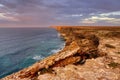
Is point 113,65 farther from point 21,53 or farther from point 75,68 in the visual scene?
point 21,53

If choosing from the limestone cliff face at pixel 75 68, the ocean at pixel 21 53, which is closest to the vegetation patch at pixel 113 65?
the limestone cliff face at pixel 75 68

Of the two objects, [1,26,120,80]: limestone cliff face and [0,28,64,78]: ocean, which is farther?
[0,28,64,78]: ocean

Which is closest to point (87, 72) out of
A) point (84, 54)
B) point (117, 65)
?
point (117, 65)

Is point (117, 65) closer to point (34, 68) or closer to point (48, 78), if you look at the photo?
point (48, 78)

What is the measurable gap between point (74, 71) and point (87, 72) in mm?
1511

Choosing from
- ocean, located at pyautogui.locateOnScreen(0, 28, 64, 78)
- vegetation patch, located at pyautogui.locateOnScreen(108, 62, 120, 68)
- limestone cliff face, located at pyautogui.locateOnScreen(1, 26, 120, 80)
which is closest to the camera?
limestone cliff face, located at pyautogui.locateOnScreen(1, 26, 120, 80)

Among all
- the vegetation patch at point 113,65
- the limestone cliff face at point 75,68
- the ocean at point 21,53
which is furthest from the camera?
the ocean at point 21,53

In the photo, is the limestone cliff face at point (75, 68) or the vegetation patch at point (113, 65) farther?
the vegetation patch at point (113, 65)

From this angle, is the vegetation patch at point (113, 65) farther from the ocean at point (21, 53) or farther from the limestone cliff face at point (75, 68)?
the ocean at point (21, 53)

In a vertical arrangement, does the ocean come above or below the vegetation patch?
below

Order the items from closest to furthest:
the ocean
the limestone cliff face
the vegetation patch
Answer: the limestone cliff face, the vegetation patch, the ocean

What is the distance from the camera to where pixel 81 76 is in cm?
1684

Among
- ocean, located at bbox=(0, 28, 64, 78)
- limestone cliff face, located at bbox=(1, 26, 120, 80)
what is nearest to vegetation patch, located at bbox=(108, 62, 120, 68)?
limestone cliff face, located at bbox=(1, 26, 120, 80)

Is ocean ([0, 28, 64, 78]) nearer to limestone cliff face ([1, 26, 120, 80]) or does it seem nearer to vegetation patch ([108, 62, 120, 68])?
limestone cliff face ([1, 26, 120, 80])
